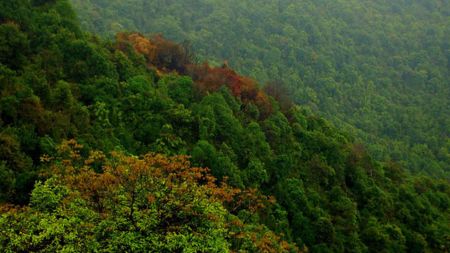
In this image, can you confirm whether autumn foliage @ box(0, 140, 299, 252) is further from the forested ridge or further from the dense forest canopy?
the dense forest canopy

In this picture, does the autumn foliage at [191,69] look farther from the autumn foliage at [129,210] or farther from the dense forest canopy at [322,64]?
the dense forest canopy at [322,64]

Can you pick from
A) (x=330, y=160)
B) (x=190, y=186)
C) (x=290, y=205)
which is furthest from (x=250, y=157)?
(x=190, y=186)

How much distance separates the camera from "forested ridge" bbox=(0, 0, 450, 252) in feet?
73.3

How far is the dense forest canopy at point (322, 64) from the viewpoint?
5689 inches

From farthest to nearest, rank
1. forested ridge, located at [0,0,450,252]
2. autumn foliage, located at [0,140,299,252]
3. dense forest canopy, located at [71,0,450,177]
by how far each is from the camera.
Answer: dense forest canopy, located at [71,0,450,177], forested ridge, located at [0,0,450,252], autumn foliage, located at [0,140,299,252]

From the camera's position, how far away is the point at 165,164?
83.9 feet

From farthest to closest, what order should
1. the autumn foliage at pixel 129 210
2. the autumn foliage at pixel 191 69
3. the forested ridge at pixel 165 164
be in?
1. the autumn foliage at pixel 191 69
2. the forested ridge at pixel 165 164
3. the autumn foliage at pixel 129 210

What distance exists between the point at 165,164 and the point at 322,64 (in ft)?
504

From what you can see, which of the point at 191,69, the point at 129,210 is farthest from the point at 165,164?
the point at 191,69

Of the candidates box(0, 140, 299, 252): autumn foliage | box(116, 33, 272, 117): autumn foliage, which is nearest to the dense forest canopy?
box(116, 33, 272, 117): autumn foliage

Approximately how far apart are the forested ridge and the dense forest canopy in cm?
7217

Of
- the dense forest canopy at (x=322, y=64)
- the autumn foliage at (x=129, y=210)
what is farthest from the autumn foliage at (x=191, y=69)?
→ the dense forest canopy at (x=322, y=64)

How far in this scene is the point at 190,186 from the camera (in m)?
24.0

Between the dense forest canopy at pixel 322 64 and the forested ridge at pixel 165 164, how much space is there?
7217cm
